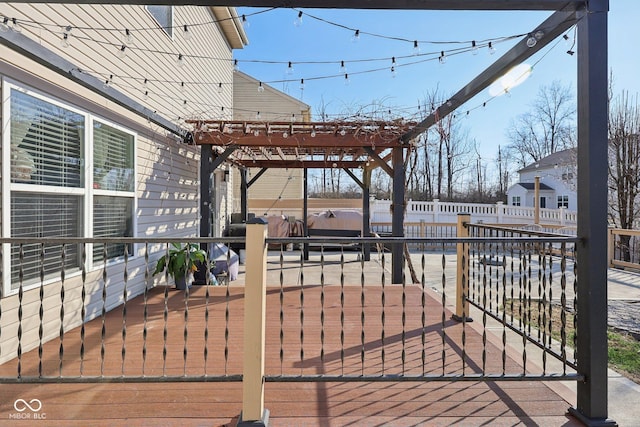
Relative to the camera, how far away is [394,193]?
577cm

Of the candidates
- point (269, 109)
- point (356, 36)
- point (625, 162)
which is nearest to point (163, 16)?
point (356, 36)

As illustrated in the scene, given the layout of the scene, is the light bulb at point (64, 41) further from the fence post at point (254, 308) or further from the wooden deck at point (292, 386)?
the fence post at point (254, 308)

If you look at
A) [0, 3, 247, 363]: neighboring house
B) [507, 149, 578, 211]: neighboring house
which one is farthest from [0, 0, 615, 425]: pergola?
[507, 149, 578, 211]: neighboring house

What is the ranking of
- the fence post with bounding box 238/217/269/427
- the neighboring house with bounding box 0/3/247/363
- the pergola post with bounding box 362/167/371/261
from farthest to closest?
the pergola post with bounding box 362/167/371/261 < the neighboring house with bounding box 0/3/247/363 < the fence post with bounding box 238/217/269/427

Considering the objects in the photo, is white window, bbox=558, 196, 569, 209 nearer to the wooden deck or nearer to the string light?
the wooden deck

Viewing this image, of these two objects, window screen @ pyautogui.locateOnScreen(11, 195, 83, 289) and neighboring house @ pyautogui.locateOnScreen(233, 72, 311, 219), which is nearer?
window screen @ pyautogui.locateOnScreen(11, 195, 83, 289)

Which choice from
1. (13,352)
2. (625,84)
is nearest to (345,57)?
(13,352)

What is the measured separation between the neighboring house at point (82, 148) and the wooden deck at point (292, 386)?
0.56 meters

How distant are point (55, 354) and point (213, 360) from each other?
1.36 meters

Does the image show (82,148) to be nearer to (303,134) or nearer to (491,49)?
(303,134)

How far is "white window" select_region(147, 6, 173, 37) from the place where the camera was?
5129 millimetres

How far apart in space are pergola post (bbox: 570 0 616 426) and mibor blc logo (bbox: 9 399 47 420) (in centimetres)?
321

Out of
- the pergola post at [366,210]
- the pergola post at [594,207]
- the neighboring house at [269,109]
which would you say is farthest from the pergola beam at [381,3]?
the neighboring house at [269,109]

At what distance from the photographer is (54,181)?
10.4 ft
